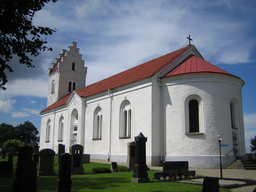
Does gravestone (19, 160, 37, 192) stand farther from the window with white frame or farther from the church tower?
the church tower

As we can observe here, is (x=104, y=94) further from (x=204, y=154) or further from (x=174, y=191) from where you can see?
(x=174, y=191)

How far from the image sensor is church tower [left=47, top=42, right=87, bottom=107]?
129 feet

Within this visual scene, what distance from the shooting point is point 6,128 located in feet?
236

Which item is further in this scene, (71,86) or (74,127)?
(71,86)

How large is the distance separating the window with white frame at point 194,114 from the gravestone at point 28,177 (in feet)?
47.0

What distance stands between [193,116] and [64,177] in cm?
1366

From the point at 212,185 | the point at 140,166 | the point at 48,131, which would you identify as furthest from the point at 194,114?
the point at 48,131

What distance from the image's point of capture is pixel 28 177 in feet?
22.8

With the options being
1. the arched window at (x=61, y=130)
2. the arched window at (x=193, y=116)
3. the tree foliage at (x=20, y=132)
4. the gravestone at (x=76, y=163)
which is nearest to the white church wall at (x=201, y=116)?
the arched window at (x=193, y=116)

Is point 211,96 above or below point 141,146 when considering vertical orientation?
above

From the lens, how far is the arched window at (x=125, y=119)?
2316 centimetres

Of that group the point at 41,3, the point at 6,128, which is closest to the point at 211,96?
the point at 41,3

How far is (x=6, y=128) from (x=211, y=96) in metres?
67.7

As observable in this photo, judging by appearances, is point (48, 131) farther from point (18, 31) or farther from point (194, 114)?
point (18, 31)
